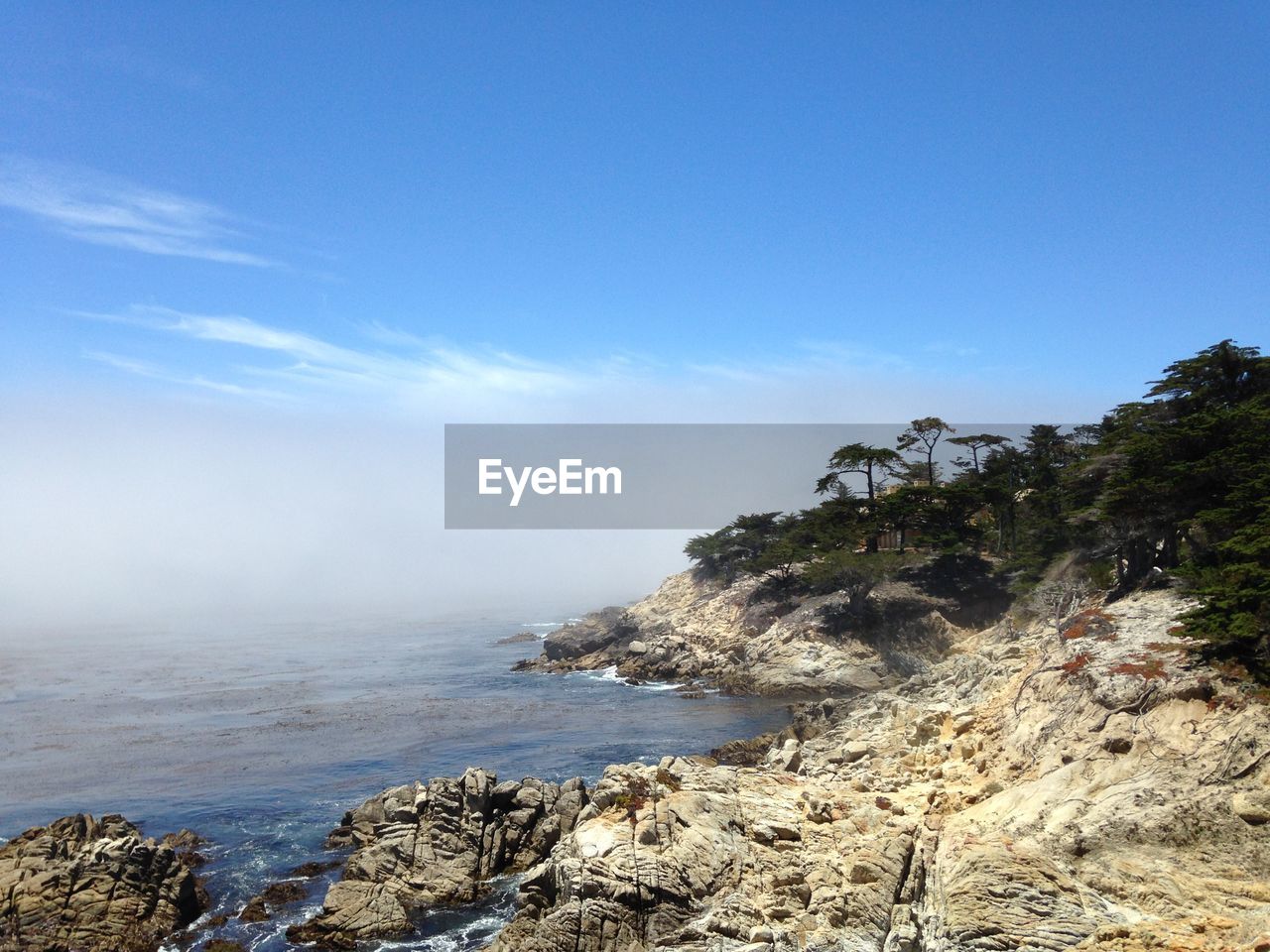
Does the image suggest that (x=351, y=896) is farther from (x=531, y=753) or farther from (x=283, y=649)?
(x=283, y=649)

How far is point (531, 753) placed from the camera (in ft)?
104

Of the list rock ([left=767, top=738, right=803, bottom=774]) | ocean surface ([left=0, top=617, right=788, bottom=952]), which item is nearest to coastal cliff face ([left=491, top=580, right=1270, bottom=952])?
rock ([left=767, top=738, right=803, bottom=774])

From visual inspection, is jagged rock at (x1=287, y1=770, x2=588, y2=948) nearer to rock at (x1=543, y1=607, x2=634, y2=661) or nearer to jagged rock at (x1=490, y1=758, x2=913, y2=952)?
jagged rock at (x1=490, y1=758, x2=913, y2=952)

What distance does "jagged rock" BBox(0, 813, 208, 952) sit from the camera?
16.5 m

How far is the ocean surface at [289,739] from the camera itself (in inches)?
879

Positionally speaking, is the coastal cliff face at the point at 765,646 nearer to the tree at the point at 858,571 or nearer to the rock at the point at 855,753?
the tree at the point at 858,571

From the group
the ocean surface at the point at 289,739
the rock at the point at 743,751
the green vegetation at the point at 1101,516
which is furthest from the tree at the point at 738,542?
the rock at the point at 743,751

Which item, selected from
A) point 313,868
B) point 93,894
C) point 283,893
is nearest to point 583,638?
point 313,868

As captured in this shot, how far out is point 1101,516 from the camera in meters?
27.8

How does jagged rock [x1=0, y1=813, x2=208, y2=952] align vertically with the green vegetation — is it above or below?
below

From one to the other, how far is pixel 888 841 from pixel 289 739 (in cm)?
2874

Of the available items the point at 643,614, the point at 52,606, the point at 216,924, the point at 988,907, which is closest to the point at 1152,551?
the point at 988,907

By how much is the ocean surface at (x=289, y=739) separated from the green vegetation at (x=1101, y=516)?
1504 cm

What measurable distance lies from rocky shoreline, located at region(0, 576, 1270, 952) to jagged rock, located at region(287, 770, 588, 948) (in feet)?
0.18
